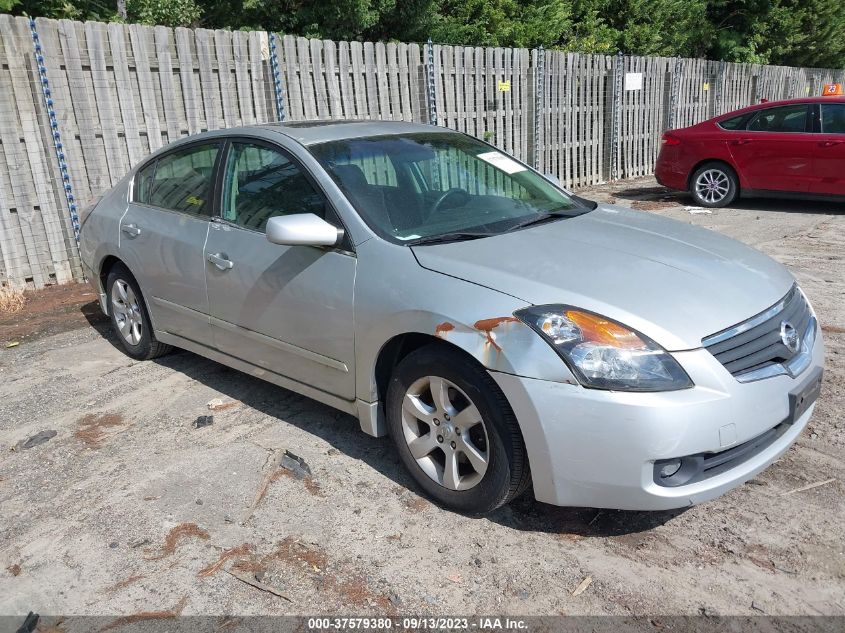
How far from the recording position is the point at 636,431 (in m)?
2.63

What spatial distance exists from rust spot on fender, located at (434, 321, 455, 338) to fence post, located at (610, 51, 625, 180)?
11278mm

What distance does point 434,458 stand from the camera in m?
3.32

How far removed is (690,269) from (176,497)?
2.65 meters

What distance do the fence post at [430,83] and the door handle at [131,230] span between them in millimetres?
5631

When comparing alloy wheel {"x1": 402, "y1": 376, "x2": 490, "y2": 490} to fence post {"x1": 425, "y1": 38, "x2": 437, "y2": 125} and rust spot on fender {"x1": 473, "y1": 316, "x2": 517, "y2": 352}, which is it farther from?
fence post {"x1": 425, "y1": 38, "x2": 437, "y2": 125}

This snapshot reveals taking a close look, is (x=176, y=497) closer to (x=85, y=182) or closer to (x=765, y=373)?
A: (x=765, y=373)

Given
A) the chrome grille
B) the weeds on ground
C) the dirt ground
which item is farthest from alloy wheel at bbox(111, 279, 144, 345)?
the chrome grille

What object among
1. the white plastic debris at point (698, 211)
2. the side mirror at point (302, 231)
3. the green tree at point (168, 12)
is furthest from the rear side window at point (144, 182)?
the green tree at point (168, 12)

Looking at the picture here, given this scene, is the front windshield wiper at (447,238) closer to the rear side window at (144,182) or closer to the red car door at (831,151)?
the rear side window at (144,182)

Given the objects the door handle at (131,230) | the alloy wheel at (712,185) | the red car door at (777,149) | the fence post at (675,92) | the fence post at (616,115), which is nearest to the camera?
the door handle at (131,230)

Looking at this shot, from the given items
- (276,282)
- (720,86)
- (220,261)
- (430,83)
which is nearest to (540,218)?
(276,282)

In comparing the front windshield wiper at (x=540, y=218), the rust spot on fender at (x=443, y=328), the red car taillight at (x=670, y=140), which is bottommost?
the red car taillight at (x=670, y=140)

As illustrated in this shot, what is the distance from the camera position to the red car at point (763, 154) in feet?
30.3

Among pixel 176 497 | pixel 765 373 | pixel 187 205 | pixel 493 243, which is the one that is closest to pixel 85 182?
pixel 187 205
